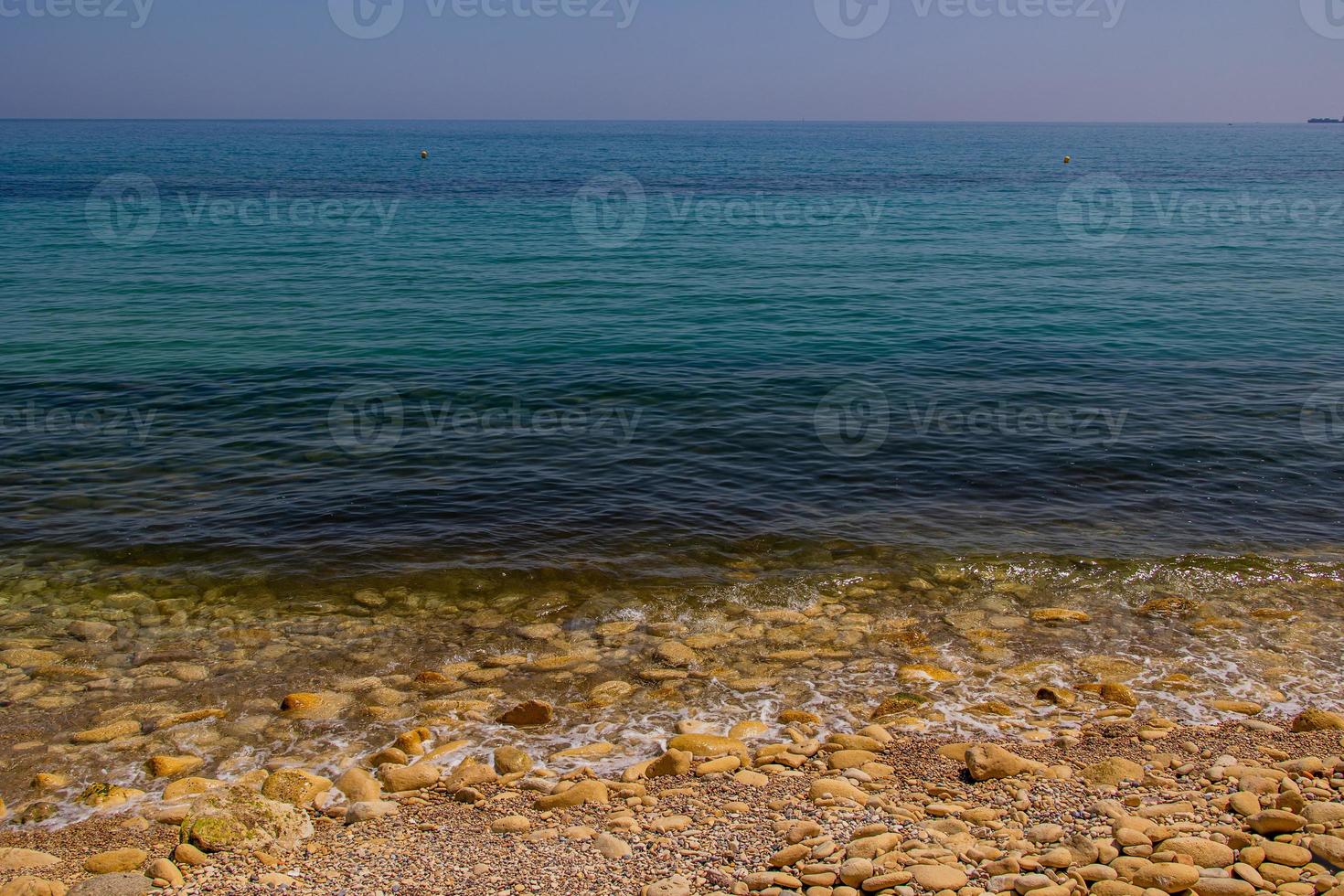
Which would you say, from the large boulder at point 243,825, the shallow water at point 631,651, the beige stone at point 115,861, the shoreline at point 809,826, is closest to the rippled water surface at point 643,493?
the shallow water at point 631,651

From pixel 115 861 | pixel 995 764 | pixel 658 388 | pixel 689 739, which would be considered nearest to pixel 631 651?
pixel 689 739

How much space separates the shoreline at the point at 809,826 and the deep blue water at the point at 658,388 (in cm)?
594

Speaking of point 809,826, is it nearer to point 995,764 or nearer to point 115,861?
point 995,764

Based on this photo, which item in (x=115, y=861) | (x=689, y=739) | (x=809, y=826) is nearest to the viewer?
(x=115, y=861)

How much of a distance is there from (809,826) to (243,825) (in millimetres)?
4708

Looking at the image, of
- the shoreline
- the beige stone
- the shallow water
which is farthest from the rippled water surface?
the beige stone

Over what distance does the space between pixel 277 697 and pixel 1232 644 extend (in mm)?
11368

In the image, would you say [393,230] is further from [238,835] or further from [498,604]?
[238,835]

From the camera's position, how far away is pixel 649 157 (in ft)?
424

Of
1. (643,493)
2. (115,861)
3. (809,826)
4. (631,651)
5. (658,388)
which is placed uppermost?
(658,388)

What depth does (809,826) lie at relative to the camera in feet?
26.4

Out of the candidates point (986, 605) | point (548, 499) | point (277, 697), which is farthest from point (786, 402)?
point (277, 697)

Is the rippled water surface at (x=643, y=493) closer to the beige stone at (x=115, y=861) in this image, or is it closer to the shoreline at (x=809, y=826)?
the shoreline at (x=809, y=826)

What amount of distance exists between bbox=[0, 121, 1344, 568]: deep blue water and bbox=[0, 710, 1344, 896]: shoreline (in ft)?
19.5
